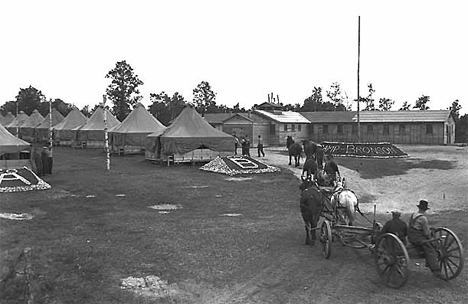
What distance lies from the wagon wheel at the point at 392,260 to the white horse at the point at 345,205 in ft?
7.71

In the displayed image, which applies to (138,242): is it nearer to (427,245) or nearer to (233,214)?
(233,214)

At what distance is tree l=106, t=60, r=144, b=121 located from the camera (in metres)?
77.1

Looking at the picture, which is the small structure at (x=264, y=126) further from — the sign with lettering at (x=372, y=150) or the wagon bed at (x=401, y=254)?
the wagon bed at (x=401, y=254)

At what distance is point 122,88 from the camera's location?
7825 cm

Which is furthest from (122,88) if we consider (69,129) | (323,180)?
(323,180)

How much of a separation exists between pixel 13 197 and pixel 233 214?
821 cm

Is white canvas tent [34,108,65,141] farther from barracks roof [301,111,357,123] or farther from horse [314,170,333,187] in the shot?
horse [314,170,333,187]

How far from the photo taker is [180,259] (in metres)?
10.0

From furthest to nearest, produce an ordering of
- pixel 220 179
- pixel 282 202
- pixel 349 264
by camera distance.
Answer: pixel 220 179 → pixel 282 202 → pixel 349 264

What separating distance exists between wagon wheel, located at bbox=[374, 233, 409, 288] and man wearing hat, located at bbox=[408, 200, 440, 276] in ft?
1.69

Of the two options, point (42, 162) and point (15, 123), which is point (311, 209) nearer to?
point (42, 162)

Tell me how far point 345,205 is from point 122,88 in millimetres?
70932

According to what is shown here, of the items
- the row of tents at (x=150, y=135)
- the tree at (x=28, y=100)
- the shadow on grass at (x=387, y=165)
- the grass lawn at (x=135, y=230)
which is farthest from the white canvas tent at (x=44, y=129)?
the shadow on grass at (x=387, y=165)

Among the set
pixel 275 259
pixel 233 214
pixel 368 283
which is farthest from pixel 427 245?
pixel 233 214
